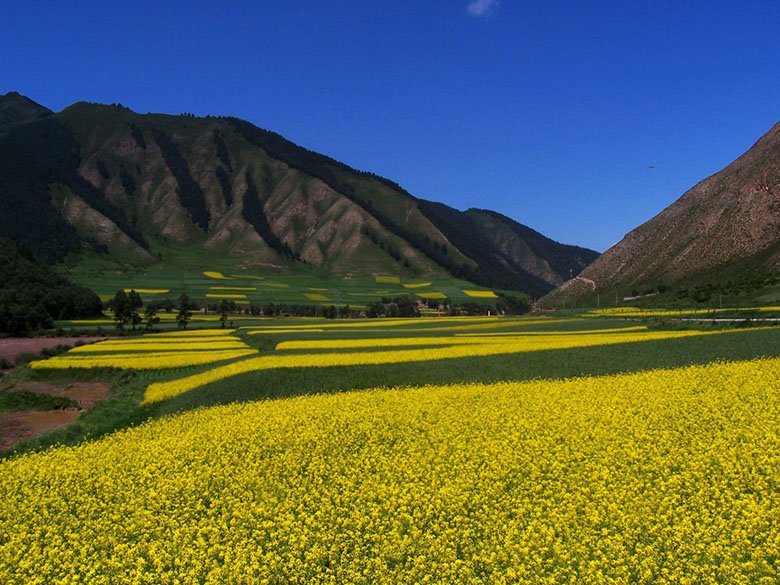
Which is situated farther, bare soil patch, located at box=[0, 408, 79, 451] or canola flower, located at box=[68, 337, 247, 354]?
canola flower, located at box=[68, 337, 247, 354]

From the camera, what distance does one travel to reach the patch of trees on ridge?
84.2 metres

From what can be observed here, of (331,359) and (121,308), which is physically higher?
(121,308)

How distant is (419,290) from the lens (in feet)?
649

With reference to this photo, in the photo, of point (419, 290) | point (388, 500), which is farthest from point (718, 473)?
point (419, 290)

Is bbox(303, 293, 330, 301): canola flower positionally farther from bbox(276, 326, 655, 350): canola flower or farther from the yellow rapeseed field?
bbox(276, 326, 655, 350): canola flower

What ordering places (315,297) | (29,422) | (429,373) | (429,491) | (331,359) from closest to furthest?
(429,491) → (429,373) → (29,422) → (331,359) → (315,297)

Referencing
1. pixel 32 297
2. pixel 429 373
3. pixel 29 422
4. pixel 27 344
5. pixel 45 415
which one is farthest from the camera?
pixel 32 297

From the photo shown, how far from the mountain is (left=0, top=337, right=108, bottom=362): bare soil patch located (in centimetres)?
10557

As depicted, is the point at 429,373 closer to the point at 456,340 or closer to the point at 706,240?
the point at 456,340

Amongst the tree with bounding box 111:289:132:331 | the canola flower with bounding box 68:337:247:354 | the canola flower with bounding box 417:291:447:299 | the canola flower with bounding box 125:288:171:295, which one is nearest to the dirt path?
the canola flower with bounding box 68:337:247:354

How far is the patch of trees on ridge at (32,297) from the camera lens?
8425cm

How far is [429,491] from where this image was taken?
472 inches

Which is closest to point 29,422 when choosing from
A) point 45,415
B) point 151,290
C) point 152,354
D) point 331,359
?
point 45,415

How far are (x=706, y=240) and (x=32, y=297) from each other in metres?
131
